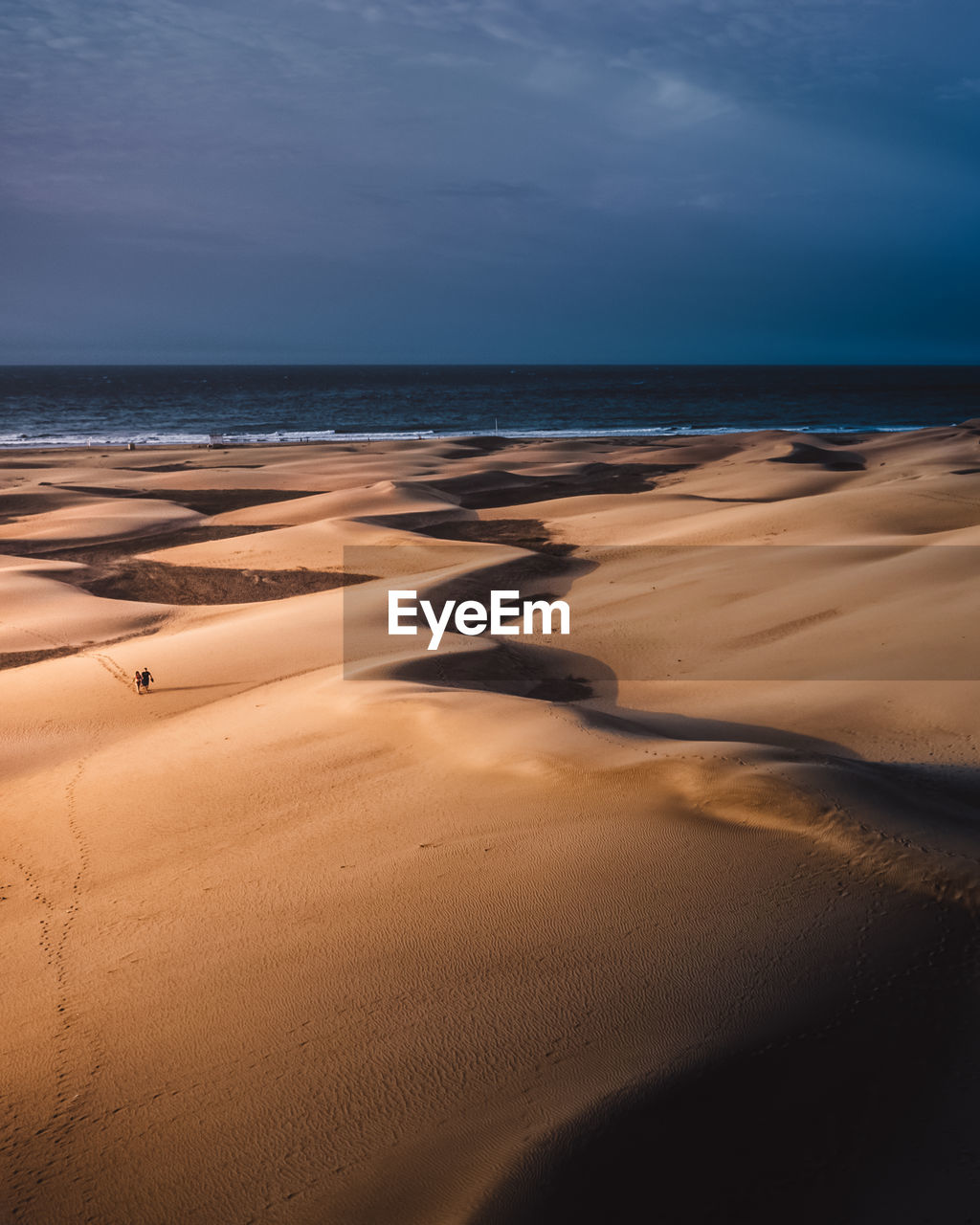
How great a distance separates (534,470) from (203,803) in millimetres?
29506

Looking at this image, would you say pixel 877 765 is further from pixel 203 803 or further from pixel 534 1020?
pixel 203 803

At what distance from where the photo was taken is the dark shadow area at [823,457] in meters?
33.8

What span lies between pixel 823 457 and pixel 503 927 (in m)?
34.6

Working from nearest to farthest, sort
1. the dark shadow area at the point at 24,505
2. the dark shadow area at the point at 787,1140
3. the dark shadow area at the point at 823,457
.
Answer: the dark shadow area at the point at 787,1140 < the dark shadow area at the point at 24,505 < the dark shadow area at the point at 823,457

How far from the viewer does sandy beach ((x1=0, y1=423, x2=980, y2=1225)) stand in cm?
313

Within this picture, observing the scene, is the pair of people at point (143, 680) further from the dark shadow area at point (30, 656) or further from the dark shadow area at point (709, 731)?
the dark shadow area at point (709, 731)

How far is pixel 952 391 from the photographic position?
101438mm

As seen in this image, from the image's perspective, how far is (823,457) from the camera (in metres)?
35.7

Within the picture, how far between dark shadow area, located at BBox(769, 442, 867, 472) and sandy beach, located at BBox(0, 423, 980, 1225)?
2403cm

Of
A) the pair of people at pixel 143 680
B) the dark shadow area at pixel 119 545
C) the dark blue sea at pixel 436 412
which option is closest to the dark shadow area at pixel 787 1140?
the pair of people at pixel 143 680

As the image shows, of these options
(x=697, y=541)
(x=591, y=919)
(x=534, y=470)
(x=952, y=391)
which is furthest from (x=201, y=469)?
(x=952, y=391)

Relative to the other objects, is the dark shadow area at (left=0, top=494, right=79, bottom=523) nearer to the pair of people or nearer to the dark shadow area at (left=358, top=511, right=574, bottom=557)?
the dark shadow area at (left=358, top=511, right=574, bottom=557)

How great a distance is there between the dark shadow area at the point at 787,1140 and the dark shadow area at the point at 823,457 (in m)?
31.4

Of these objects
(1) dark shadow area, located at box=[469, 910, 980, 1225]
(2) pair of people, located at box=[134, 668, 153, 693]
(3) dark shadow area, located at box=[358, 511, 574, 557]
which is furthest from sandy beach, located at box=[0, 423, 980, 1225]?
(3) dark shadow area, located at box=[358, 511, 574, 557]
